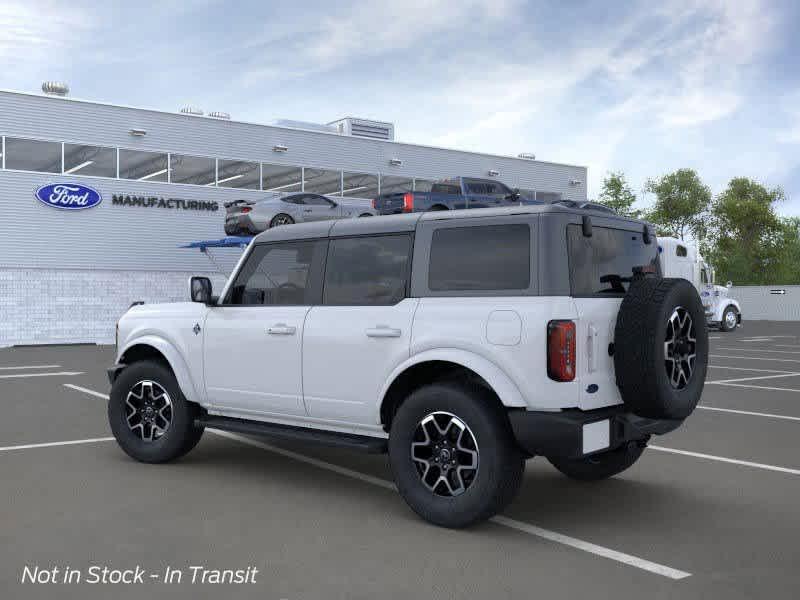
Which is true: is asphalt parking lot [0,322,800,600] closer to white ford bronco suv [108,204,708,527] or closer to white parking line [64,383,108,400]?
white ford bronco suv [108,204,708,527]

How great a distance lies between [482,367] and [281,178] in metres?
28.6

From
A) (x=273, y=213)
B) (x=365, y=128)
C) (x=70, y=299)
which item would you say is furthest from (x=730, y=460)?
(x=365, y=128)

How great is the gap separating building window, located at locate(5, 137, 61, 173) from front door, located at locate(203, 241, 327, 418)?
949 inches

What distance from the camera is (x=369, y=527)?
509 centimetres

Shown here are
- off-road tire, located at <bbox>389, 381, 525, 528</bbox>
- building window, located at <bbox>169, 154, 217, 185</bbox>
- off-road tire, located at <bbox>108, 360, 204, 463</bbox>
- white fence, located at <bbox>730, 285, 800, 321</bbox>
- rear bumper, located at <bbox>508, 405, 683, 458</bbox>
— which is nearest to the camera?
rear bumper, located at <bbox>508, 405, 683, 458</bbox>

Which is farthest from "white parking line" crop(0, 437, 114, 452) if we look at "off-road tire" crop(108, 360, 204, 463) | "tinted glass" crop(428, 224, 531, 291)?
"tinted glass" crop(428, 224, 531, 291)

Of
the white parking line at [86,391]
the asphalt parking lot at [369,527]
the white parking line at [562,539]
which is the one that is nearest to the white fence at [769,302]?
the asphalt parking lot at [369,527]

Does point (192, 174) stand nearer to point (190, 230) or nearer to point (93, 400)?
point (190, 230)

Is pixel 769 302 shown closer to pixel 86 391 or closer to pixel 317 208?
pixel 317 208

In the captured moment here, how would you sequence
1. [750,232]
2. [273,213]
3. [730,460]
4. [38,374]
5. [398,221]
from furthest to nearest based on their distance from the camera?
[750,232] → [273,213] → [38,374] → [730,460] → [398,221]

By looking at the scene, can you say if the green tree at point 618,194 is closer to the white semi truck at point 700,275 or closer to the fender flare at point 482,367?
the white semi truck at point 700,275

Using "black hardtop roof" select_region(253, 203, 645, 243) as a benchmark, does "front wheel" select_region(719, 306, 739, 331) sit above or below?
below

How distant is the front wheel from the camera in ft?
106

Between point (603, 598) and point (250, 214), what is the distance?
64.0ft
